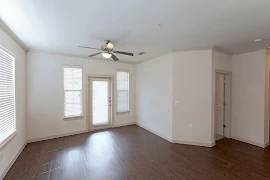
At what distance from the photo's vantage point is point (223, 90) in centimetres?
465

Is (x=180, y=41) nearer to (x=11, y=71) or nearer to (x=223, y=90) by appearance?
(x=223, y=90)

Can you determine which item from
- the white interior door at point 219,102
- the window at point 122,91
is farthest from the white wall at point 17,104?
the white interior door at point 219,102

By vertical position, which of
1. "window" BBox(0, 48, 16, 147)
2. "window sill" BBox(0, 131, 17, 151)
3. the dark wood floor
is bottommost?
the dark wood floor

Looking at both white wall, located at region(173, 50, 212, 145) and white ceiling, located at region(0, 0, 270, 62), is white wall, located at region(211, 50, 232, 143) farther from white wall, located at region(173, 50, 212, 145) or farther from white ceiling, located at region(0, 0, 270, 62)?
white ceiling, located at region(0, 0, 270, 62)

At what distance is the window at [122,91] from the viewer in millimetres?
5891

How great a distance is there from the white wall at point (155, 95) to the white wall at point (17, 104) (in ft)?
12.6

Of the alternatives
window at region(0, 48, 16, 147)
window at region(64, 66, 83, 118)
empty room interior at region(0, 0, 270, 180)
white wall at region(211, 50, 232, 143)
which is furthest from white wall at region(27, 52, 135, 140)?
white wall at region(211, 50, 232, 143)

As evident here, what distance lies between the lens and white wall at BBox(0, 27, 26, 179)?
264 centimetres

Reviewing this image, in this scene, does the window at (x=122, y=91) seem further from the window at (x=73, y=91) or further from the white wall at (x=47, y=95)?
the window at (x=73, y=91)

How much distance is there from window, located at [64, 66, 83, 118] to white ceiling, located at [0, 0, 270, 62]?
1.32 metres

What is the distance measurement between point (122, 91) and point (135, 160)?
3238 mm

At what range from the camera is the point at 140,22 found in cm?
244

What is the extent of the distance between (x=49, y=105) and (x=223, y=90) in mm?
5605

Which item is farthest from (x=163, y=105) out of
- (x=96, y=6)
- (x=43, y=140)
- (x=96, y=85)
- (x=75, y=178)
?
(x=43, y=140)
